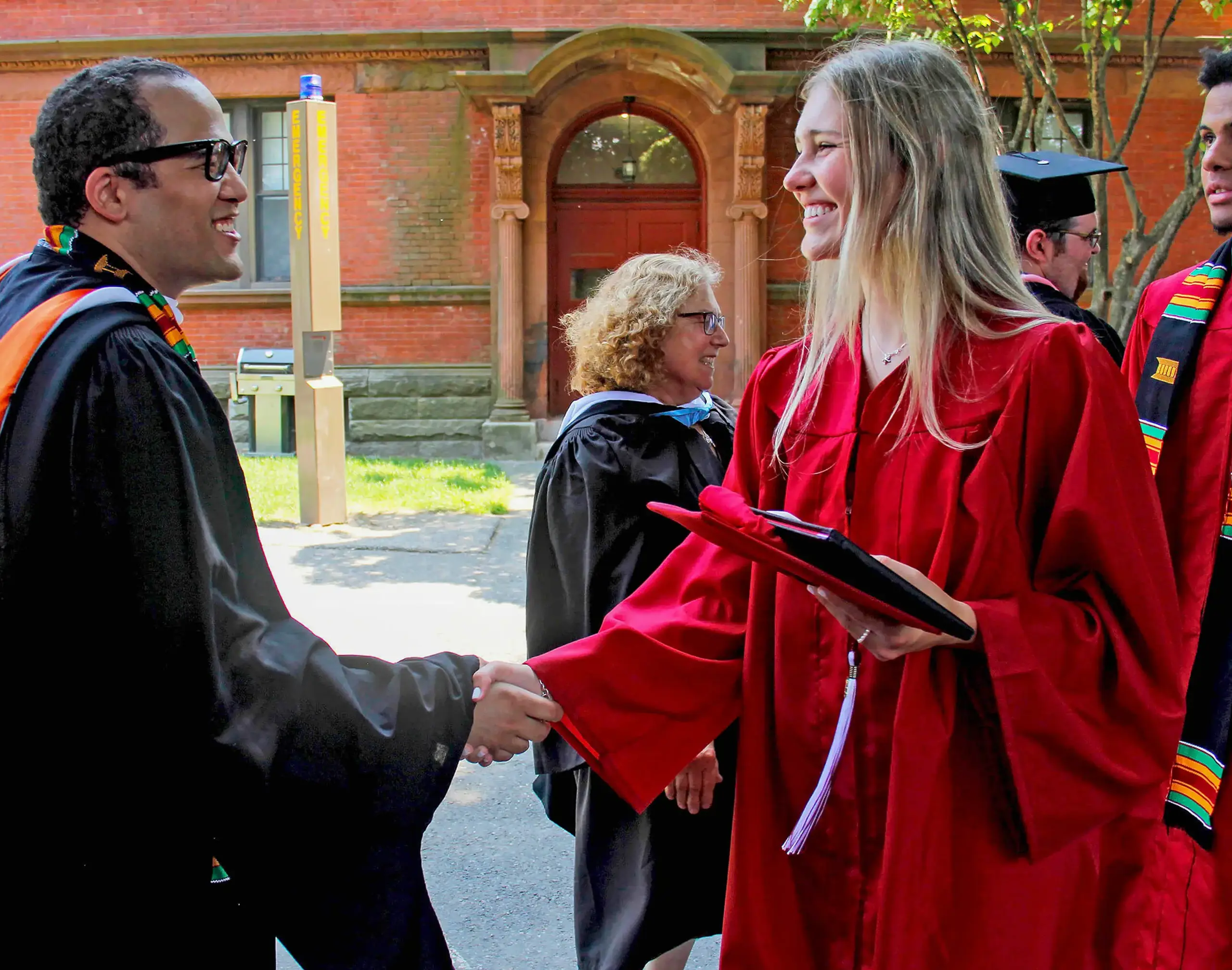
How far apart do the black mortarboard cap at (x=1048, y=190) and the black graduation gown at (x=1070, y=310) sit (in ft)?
1.07

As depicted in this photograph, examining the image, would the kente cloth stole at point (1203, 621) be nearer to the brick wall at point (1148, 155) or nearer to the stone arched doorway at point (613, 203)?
the brick wall at point (1148, 155)

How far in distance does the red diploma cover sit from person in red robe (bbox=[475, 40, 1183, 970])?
0.11 m

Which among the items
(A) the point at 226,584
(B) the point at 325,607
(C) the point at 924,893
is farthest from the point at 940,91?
(B) the point at 325,607

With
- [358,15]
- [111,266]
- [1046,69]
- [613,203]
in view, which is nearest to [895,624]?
[111,266]

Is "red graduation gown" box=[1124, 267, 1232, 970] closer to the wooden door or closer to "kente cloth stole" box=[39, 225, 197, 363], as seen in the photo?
"kente cloth stole" box=[39, 225, 197, 363]

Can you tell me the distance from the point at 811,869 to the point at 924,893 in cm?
25

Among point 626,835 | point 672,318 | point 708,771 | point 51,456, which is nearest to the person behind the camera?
point 51,456

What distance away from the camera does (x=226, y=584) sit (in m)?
1.95

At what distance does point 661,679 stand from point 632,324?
1.46 metres

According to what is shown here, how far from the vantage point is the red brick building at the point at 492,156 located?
1398 centimetres

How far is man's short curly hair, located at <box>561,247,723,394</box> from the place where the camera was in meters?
3.39

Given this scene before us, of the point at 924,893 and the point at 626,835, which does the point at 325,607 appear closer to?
the point at 626,835

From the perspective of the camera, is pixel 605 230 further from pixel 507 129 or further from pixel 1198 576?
pixel 1198 576

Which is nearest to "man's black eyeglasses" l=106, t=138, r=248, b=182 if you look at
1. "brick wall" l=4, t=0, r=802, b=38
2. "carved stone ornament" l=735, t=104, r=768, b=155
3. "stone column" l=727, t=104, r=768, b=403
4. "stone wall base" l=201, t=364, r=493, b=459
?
"stone column" l=727, t=104, r=768, b=403
